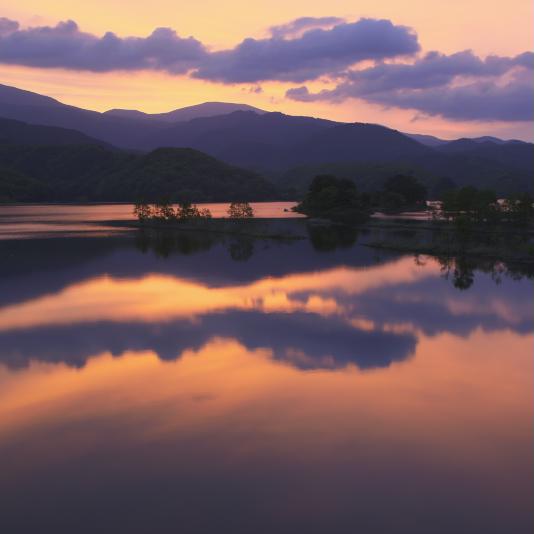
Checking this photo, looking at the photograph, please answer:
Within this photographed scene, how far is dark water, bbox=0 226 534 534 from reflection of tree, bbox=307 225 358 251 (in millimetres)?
31804

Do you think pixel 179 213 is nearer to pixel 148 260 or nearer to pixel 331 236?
pixel 331 236

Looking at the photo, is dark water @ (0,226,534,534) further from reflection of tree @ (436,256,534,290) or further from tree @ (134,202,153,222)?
tree @ (134,202,153,222)

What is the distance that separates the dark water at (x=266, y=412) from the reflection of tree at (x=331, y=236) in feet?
104

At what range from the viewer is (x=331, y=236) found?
82000 millimetres

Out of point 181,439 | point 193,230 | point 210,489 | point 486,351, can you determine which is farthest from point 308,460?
point 193,230

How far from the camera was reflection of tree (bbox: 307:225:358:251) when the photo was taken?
70750mm

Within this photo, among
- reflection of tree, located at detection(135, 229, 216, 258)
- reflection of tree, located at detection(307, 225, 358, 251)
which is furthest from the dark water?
reflection of tree, located at detection(307, 225, 358, 251)

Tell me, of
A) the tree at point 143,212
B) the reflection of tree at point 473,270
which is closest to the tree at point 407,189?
the tree at point 143,212

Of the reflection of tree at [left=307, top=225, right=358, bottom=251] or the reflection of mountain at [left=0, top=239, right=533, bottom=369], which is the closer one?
the reflection of mountain at [left=0, top=239, right=533, bottom=369]

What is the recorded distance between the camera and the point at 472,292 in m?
39.5

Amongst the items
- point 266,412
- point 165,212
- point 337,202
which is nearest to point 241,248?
point 165,212

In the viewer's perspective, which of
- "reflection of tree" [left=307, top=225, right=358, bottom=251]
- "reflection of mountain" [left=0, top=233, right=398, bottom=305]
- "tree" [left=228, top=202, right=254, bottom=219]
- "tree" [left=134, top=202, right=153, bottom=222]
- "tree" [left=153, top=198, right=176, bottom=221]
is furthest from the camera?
"tree" [left=134, top=202, right=153, bottom=222]

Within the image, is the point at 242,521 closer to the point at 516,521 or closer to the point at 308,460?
the point at 308,460

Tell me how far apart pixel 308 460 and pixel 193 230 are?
258ft
